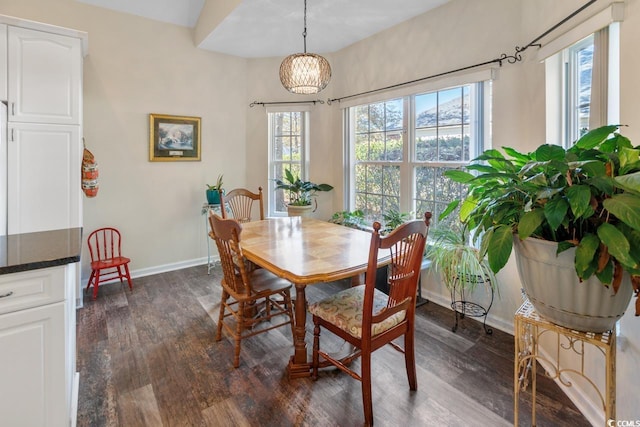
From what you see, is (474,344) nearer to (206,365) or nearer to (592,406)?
(592,406)

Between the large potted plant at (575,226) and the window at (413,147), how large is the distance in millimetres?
1809

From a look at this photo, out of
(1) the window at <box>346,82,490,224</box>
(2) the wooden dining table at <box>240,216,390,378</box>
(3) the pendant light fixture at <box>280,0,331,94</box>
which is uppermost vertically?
(3) the pendant light fixture at <box>280,0,331,94</box>

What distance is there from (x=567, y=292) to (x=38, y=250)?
2.06 meters

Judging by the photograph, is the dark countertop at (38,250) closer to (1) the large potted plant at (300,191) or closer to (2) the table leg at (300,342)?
(2) the table leg at (300,342)

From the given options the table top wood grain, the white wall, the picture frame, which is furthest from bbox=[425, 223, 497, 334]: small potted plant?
the picture frame

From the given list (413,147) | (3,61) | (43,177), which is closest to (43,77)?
(3,61)

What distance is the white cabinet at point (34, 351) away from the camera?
4.14 feet

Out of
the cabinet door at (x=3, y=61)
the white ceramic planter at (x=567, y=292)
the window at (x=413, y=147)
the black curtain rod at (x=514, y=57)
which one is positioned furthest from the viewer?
the window at (x=413, y=147)

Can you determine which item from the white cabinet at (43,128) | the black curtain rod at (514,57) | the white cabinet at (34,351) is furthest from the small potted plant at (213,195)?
the white cabinet at (34,351)

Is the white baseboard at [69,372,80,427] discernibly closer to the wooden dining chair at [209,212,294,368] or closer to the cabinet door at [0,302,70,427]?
the cabinet door at [0,302,70,427]

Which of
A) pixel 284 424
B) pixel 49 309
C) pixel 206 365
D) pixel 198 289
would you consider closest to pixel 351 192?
pixel 198 289

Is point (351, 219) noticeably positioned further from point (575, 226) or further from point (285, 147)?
point (575, 226)

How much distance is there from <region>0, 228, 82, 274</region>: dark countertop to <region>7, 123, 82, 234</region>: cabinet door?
4.72 ft

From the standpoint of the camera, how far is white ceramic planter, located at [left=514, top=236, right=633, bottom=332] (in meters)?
1.11
